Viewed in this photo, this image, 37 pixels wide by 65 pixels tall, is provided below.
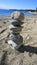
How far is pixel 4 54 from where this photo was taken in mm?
5094

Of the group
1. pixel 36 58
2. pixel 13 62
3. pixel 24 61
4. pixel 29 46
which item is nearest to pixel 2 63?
pixel 13 62

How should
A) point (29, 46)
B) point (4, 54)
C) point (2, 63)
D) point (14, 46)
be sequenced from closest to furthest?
point (2, 63), point (4, 54), point (14, 46), point (29, 46)


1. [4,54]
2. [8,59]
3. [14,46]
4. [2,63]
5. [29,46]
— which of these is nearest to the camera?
[2,63]

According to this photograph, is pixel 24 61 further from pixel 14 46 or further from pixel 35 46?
pixel 35 46

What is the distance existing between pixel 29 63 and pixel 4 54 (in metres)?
0.93

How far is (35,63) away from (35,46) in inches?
75.7

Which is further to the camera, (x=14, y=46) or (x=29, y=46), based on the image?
(x=29, y=46)

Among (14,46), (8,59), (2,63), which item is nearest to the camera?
(2,63)

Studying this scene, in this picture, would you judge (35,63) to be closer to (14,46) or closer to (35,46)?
(14,46)

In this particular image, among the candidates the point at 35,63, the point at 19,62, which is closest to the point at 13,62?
the point at 19,62

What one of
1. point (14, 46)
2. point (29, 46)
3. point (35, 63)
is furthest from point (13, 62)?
point (29, 46)

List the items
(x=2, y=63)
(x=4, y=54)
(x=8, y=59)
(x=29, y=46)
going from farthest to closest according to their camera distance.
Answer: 1. (x=29, y=46)
2. (x=4, y=54)
3. (x=8, y=59)
4. (x=2, y=63)

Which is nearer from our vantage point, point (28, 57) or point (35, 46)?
point (28, 57)

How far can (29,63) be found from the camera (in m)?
4.45
